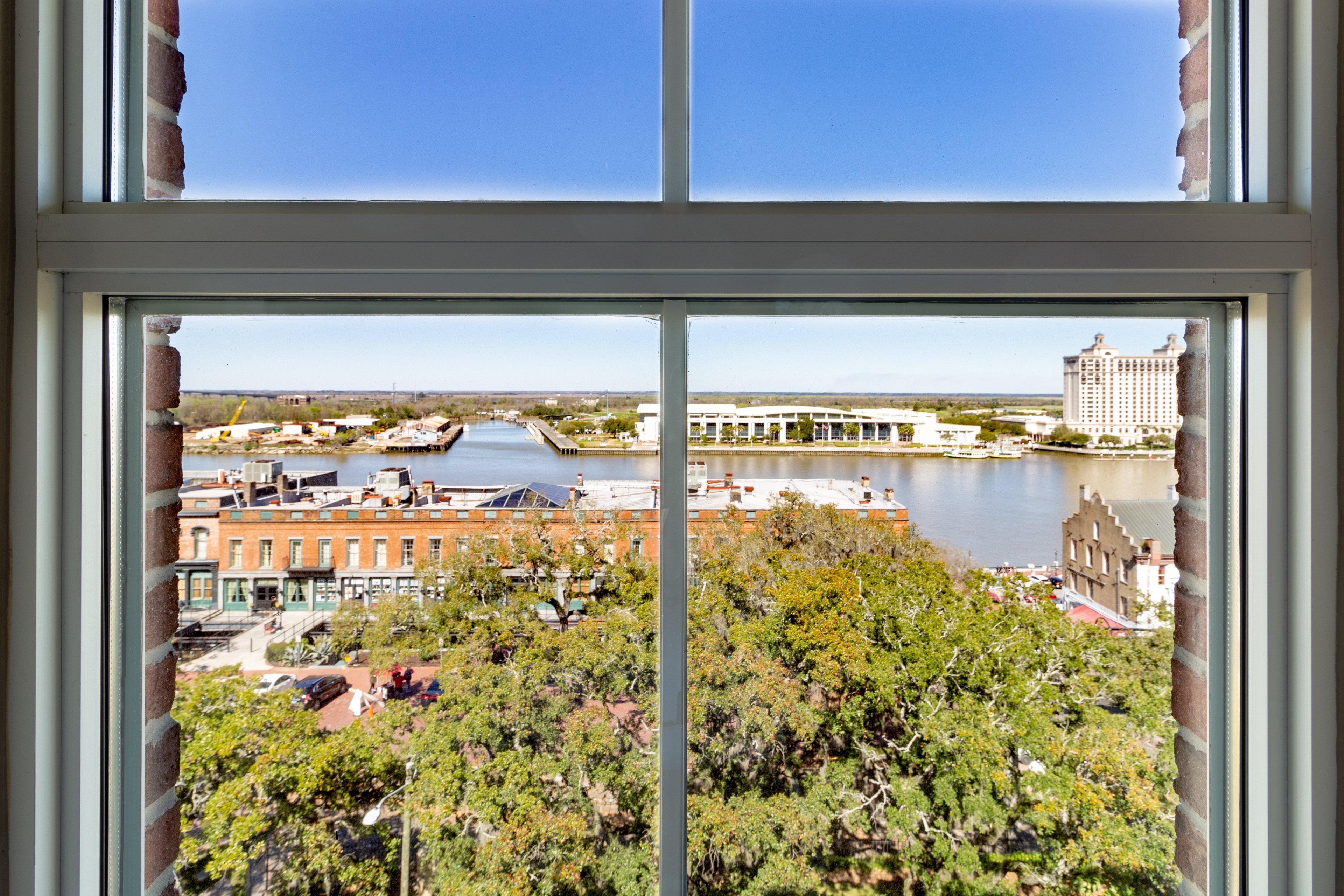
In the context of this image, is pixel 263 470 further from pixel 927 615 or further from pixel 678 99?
pixel 927 615

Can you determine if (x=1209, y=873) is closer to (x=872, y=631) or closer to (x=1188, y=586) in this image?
(x=1188, y=586)

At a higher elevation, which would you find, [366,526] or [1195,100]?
[1195,100]

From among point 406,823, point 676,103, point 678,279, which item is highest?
point 676,103

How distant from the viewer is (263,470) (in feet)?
3.04

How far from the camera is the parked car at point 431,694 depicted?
919mm

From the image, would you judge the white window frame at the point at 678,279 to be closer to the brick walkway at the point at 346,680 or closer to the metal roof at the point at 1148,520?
the metal roof at the point at 1148,520

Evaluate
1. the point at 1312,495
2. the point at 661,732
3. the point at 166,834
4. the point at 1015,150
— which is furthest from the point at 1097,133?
the point at 166,834

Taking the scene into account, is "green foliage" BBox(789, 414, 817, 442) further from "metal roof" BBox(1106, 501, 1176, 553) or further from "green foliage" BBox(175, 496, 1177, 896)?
"metal roof" BBox(1106, 501, 1176, 553)

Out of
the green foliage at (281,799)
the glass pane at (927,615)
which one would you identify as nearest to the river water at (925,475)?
the glass pane at (927,615)

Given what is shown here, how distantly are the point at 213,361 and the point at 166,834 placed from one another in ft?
2.17

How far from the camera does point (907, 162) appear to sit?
92cm

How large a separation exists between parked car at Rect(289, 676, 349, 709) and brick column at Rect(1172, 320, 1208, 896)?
118 cm

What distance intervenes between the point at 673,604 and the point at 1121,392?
69 cm

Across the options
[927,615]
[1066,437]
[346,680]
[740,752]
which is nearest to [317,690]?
[346,680]
